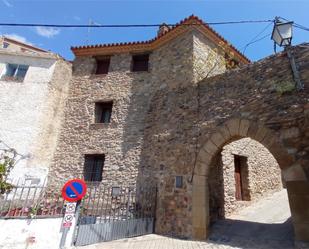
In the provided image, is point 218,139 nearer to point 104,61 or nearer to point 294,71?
point 294,71

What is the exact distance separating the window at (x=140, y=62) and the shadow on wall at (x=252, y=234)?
284 inches

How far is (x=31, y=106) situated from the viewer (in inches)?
360

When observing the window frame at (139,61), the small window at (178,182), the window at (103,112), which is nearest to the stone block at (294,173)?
the small window at (178,182)

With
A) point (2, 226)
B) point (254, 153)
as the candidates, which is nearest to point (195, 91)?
point (254, 153)

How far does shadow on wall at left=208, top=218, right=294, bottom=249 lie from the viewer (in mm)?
4801

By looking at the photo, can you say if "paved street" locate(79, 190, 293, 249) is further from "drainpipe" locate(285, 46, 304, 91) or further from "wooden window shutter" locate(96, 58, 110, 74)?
"wooden window shutter" locate(96, 58, 110, 74)

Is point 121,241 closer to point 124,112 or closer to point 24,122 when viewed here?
point 124,112

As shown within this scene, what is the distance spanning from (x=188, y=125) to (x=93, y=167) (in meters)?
4.45

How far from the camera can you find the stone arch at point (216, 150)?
473 centimetres

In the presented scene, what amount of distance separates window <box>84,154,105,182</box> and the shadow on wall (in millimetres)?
4723

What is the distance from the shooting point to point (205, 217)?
5688 millimetres

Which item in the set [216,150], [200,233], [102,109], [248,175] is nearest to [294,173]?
[216,150]

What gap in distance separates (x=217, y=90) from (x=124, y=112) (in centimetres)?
423

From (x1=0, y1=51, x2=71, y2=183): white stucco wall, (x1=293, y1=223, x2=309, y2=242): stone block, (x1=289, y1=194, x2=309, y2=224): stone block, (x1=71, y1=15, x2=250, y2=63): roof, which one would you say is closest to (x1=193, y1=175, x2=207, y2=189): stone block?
(x1=289, y1=194, x2=309, y2=224): stone block
